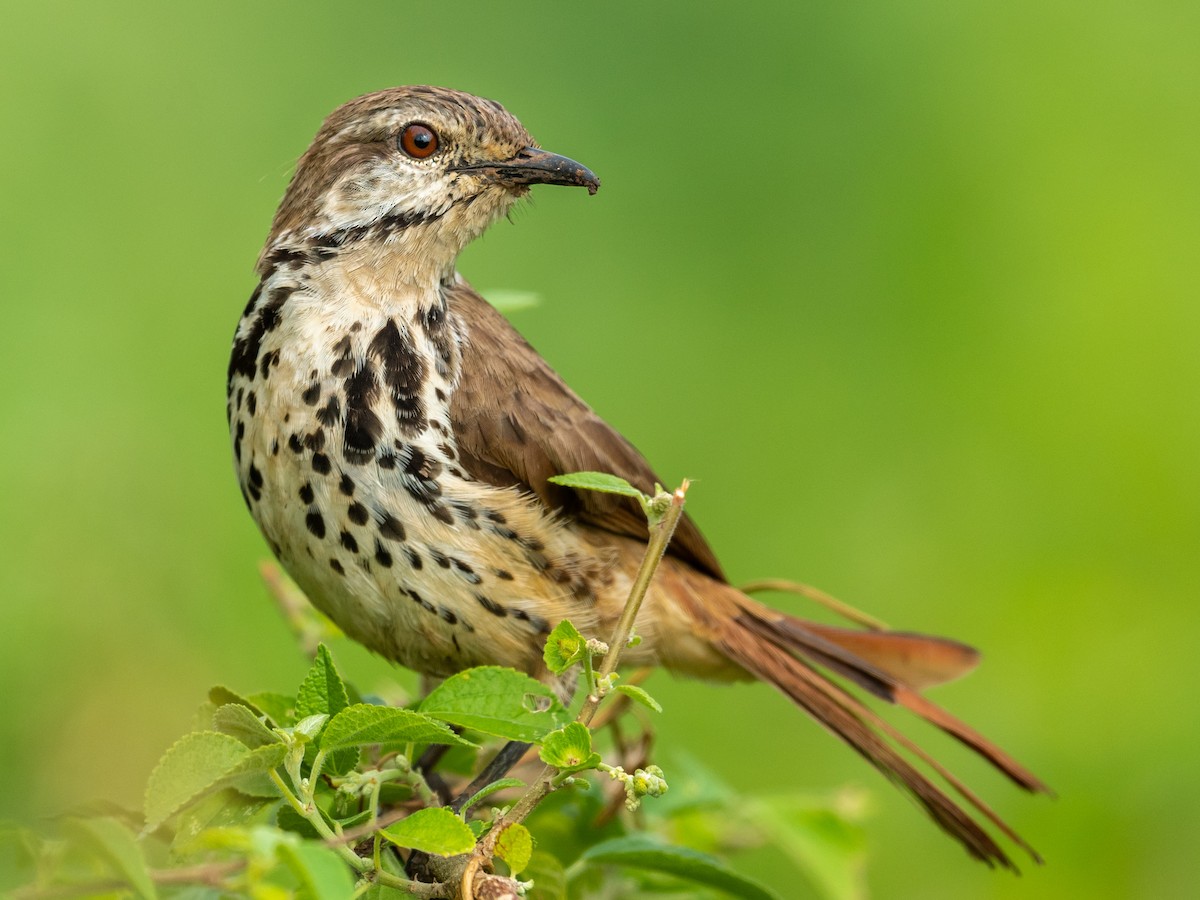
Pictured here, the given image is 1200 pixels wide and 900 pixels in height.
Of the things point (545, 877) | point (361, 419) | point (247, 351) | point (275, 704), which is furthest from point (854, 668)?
point (275, 704)

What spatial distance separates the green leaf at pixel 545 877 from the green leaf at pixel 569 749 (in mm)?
586

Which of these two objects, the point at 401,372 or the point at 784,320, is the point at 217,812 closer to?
the point at 401,372

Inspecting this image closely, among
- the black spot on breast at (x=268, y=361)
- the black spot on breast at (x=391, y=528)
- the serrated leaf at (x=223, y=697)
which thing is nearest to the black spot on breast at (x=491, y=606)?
the black spot on breast at (x=391, y=528)

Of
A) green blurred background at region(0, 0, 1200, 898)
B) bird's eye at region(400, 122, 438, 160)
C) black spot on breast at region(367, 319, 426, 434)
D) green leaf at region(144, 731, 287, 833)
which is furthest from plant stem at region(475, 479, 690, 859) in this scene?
green blurred background at region(0, 0, 1200, 898)

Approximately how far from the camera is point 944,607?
6730 mm

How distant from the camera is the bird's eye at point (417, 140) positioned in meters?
3.87

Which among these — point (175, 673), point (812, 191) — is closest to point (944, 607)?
point (812, 191)

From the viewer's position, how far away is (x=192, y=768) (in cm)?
205

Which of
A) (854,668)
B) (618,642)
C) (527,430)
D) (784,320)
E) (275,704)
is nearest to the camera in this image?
(618,642)

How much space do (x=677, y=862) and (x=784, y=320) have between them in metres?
5.34

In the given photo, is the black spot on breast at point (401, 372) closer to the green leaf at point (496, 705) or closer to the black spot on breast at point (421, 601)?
the black spot on breast at point (421, 601)

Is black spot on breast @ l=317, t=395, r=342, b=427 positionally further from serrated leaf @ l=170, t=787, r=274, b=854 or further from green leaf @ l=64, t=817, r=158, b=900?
green leaf @ l=64, t=817, r=158, b=900

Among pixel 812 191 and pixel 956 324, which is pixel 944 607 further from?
pixel 812 191

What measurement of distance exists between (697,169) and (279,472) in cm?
471
